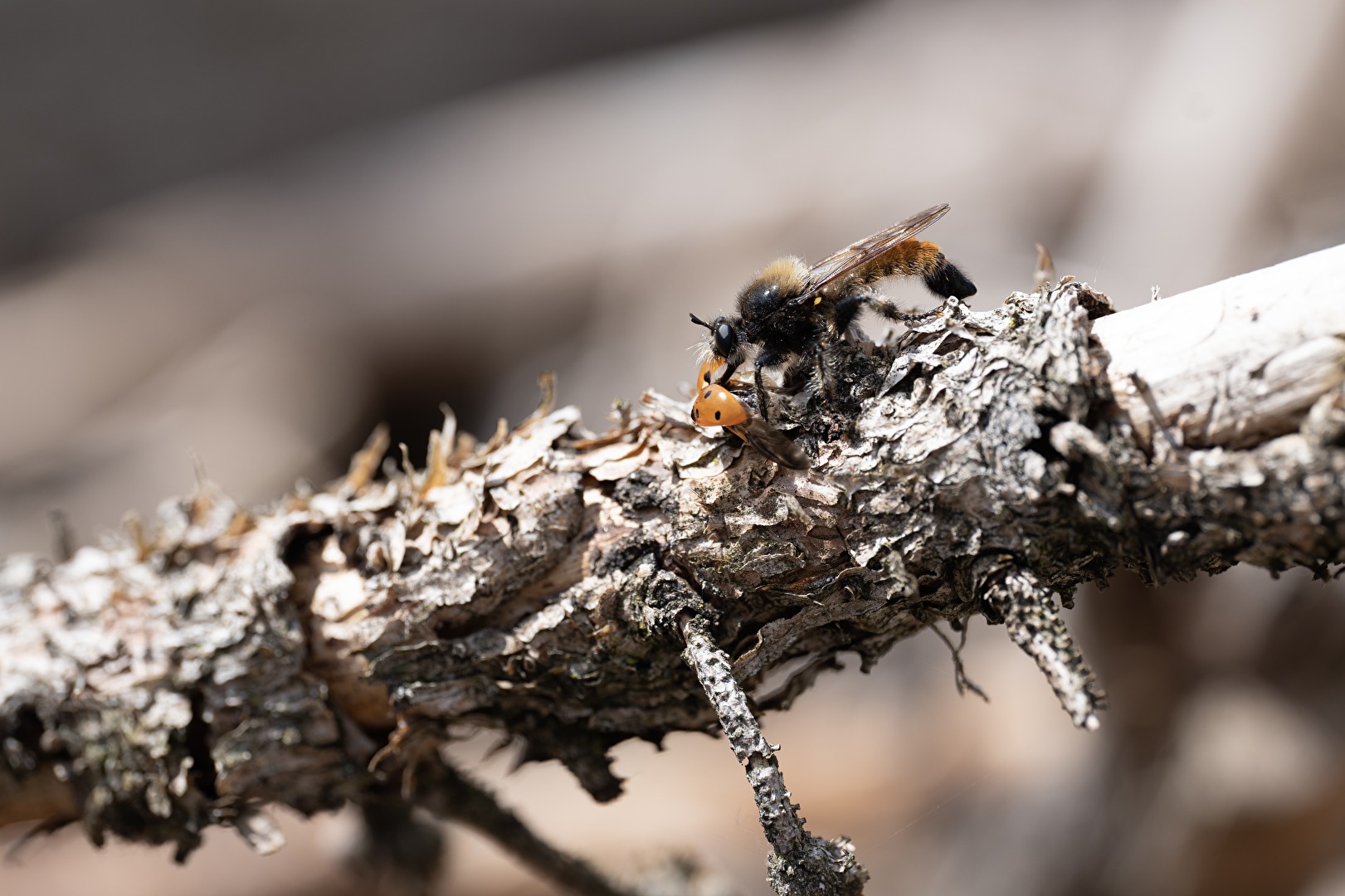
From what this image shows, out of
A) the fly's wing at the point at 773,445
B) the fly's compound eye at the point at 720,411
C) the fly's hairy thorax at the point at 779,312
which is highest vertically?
the fly's hairy thorax at the point at 779,312

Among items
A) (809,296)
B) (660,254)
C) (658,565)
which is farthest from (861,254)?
(660,254)

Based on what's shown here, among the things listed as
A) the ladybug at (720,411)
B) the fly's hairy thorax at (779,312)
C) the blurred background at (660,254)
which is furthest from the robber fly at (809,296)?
the blurred background at (660,254)

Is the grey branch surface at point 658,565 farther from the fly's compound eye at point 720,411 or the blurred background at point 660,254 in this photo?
the blurred background at point 660,254

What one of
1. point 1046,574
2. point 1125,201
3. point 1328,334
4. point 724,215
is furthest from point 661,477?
point 724,215

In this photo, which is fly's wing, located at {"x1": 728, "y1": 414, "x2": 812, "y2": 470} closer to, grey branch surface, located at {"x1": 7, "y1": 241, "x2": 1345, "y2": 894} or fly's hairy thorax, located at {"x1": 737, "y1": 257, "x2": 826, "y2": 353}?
grey branch surface, located at {"x1": 7, "y1": 241, "x2": 1345, "y2": 894}

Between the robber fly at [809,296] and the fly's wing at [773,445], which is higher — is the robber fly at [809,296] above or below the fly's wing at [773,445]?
above

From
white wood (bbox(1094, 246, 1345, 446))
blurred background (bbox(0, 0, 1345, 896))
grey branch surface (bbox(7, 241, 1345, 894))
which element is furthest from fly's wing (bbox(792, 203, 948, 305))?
blurred background (bbox(0, 0, 1345, 896))

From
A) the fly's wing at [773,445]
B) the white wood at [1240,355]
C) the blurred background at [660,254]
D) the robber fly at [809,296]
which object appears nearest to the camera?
the white wood at [1240,355]

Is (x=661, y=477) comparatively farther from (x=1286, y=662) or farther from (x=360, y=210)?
(x=360, y=210)
